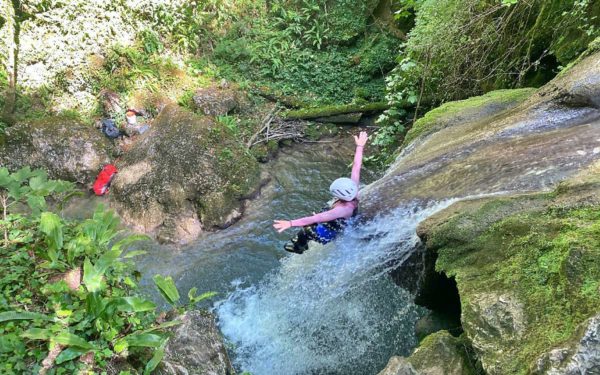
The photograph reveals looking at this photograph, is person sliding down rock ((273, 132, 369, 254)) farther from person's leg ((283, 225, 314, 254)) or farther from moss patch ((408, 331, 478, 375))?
moss patch ((408, 331, 478, 375))

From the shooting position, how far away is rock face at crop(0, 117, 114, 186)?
28.0 ft

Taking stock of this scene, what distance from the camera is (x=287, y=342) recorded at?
4941mm

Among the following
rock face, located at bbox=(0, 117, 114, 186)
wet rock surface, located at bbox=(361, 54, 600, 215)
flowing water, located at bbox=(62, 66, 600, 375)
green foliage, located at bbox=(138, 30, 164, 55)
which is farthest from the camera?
green foliage, located at bbox=(138, 30, 164, 55)

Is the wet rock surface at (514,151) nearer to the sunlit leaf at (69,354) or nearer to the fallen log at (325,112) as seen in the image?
the sunlit leaf at (69,354)

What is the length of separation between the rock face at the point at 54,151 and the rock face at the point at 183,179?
70 cm

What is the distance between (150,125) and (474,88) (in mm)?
7046

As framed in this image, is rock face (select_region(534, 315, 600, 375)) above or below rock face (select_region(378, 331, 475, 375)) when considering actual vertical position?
above

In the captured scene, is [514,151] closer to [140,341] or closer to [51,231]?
[140,341]

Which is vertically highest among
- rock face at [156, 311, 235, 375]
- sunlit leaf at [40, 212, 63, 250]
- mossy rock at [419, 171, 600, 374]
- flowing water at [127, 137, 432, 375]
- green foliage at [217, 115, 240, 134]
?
mossy rock at [419, 171, 600, 374]

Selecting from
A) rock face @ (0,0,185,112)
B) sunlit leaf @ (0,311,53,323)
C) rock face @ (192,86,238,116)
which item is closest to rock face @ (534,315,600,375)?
sunlit leaf @ (0,311,53,323)

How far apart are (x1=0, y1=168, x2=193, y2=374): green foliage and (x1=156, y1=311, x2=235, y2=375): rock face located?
189mm

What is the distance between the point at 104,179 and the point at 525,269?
26.3 feet

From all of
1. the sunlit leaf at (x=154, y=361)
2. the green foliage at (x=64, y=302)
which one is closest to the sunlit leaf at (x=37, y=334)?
the green foliage at (x=64, y=302)

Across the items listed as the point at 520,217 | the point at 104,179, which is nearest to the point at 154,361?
the point at 520,217
